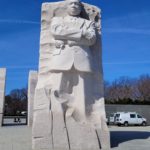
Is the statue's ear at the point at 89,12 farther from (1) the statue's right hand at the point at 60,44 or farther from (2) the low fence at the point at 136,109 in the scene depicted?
(2) the low fence at the point at 136,109

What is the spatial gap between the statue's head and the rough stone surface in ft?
0.11

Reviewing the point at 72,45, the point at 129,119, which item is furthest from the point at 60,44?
the point at 129,119

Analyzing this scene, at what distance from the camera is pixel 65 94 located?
32.8ft

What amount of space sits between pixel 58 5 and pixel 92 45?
1.80 m

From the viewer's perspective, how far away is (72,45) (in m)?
10.1

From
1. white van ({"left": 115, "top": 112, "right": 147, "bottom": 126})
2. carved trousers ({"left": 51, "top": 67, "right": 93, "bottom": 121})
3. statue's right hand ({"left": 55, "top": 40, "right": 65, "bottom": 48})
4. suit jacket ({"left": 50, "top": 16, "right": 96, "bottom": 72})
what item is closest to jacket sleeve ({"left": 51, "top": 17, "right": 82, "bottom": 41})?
suit jacket ({"left": 50, "top": 16, "right": 96, "bottom": 72})

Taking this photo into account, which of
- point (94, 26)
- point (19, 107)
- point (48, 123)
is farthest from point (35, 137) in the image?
point (19, 107)

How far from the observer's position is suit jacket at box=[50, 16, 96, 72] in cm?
997

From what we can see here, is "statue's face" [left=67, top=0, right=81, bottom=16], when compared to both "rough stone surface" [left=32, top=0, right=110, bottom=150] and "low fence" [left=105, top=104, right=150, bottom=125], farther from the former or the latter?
"low fence" [left=105, top=104, right=150, bottom=125]

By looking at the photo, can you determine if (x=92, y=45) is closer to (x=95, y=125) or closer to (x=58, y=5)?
(x=58, y=5)

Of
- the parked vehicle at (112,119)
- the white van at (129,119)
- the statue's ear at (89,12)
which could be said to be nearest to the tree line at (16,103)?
the parked vehicle at (112,119)

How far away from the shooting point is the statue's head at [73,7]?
414 inches

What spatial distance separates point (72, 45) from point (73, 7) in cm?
139

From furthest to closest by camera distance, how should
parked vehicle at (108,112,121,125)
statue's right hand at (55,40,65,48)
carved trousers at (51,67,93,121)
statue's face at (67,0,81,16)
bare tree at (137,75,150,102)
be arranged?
bare tree at (137,75,150,102) → parked vehicle at (108,112,121,125) → statue's face at (67,0,81,16) → statue's right hand at (55,40,65,48) → carved trousers at (51,67,93,121)
